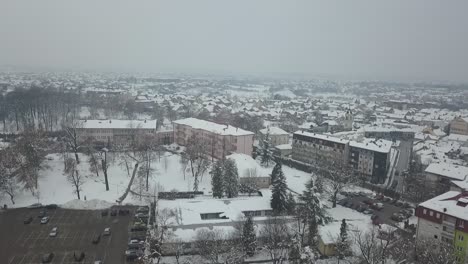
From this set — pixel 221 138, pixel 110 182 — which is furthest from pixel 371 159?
pixel 110 182

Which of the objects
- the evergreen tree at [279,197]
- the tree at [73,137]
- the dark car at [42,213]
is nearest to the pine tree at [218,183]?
the evergreen tree at [279,197]

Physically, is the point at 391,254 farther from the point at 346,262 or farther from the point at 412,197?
the point at 412,197

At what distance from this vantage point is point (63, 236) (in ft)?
81.8

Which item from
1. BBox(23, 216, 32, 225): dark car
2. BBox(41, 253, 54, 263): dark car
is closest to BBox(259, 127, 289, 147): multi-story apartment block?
BBox(23, 216, 32, 225): dark car

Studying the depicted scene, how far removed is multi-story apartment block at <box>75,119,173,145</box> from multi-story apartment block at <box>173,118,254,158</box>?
19.1 feet

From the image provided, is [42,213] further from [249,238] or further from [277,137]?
[277,137]

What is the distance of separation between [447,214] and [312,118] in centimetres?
6070

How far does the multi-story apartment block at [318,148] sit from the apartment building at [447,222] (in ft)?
60.2

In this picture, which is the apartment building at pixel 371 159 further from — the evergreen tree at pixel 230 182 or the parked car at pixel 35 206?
the parked car at pixel 35 206

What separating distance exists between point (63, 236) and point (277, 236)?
14.4 m

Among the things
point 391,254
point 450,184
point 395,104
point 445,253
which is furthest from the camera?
point 395,104

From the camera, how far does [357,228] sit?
88.9ft

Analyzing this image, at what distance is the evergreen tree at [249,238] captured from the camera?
73.9ft

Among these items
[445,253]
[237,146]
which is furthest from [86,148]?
[445,253]
